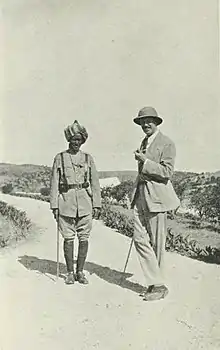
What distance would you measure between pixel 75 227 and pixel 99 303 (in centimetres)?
18

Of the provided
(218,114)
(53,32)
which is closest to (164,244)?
(218,114)

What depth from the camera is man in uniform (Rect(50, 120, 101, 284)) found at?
1.34m

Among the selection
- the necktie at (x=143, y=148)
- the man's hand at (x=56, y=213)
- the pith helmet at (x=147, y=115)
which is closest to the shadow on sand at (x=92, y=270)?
the man's hand at (x=56, y=213)

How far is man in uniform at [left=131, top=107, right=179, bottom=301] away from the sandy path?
0.08 feet

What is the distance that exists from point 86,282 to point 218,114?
0.48m

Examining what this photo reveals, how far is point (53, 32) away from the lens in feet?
4.52

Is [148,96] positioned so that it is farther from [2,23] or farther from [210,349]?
[210,349]

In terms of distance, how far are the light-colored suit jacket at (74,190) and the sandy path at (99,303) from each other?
1.6 inches

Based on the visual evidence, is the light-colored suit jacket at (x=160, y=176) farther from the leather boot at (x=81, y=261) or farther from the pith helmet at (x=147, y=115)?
the leather boot at (x=81, y=261)

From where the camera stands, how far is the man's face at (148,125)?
131 centimetres

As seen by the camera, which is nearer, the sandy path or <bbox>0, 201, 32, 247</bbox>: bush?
the sandy path

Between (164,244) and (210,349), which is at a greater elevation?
(164,244)

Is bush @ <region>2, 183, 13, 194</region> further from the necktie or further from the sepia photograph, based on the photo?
the necktie

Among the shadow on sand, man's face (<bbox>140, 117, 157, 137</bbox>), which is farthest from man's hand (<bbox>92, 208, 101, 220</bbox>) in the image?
man's face (<bbox>140, 117, 157, 137</bbox>)
